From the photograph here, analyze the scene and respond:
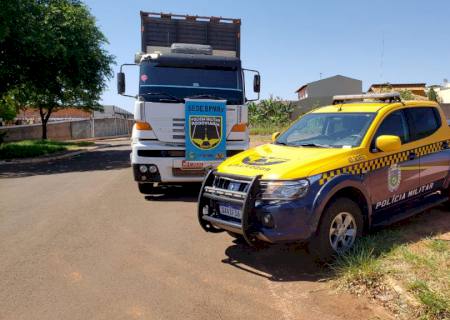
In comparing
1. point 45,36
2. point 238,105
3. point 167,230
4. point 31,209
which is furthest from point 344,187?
point 45,36

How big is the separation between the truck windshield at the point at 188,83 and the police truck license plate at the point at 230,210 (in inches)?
154

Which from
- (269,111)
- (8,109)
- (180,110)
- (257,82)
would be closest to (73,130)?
(8,109)

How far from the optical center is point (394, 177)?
539cm

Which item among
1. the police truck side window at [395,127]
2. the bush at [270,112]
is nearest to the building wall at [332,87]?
the bush at [270,112]

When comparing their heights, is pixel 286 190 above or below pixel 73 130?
below

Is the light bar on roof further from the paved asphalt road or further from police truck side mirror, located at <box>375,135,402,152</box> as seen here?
the paved asphalt road

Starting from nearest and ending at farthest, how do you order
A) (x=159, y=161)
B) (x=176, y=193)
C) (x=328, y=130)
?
(x=328, y=130)
(x=159, y=161)
(x=176, y=193)

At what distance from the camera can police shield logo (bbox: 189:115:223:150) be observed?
838 cm

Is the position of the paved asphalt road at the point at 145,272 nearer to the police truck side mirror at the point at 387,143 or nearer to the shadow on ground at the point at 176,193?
the shadow on ground at the point at 176,193

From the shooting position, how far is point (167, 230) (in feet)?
20.8

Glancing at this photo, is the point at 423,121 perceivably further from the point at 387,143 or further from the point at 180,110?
the point at 180,110

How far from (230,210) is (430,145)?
317 cm

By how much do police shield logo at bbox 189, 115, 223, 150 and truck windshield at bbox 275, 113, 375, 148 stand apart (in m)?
2.44

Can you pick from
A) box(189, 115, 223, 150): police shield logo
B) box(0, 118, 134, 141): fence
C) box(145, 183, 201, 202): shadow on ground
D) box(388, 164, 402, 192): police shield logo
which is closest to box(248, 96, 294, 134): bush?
box(0, 118, 134, 141): fence
